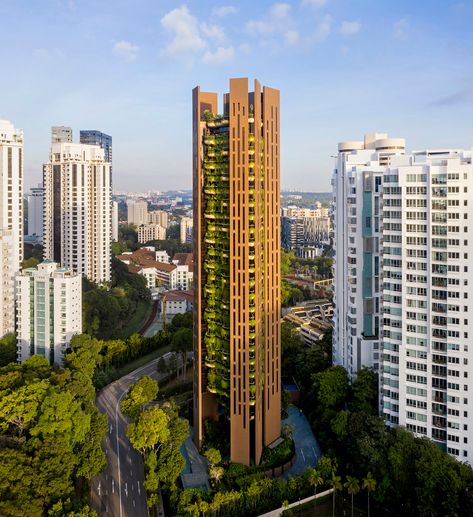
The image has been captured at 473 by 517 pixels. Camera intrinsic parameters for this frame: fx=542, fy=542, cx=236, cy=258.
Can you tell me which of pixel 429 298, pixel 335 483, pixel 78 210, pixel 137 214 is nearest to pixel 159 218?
pixel 137 214

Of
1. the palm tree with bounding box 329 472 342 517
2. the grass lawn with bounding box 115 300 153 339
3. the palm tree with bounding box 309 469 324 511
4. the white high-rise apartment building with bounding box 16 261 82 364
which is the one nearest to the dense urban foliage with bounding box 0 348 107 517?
the white high-rise apartment building with bounding box 16 261 82 364

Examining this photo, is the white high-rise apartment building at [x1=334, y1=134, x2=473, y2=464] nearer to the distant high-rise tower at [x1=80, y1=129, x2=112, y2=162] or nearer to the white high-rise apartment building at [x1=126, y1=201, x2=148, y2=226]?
the distant high-rise tower at [x1=80, y1=129, x2=112, y2=162]

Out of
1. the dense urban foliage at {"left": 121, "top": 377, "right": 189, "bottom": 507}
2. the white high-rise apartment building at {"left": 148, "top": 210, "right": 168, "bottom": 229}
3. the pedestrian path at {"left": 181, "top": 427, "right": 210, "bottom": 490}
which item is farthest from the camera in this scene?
the white high-rise apartment building at {"left": 148, "top": 210, "right": 168, "bottom": 229}

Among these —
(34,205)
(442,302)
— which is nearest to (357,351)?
(442,302)

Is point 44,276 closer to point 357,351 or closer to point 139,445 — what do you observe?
point 139,445

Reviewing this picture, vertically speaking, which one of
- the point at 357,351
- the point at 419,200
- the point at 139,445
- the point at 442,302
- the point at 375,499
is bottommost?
the point at 375,499

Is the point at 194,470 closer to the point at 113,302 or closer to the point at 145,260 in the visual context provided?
the point at 113,302

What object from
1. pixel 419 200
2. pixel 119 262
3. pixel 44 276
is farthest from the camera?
pixel 119 262
